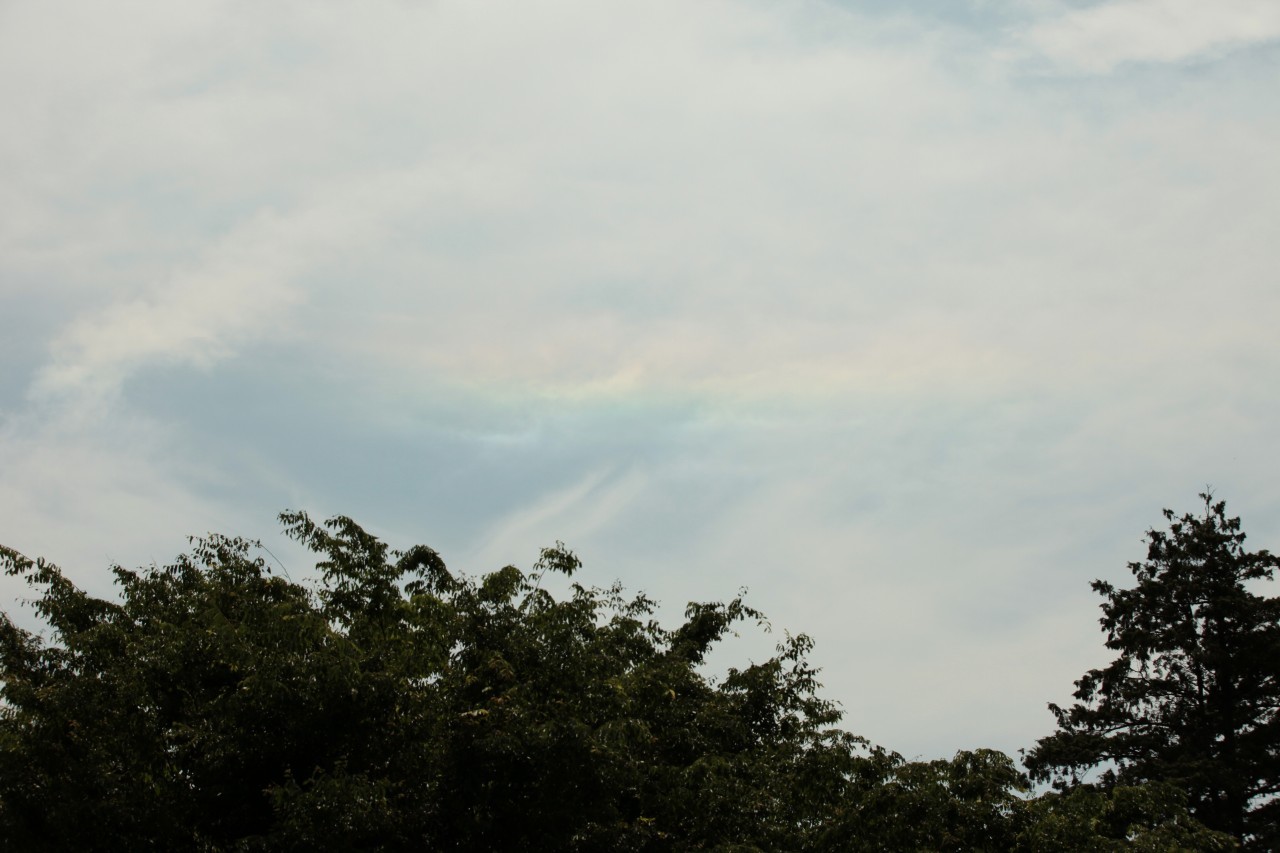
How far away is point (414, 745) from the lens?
15523 millimetres

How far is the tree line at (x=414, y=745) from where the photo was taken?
1419 centimetres

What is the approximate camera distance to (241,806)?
49.9ft

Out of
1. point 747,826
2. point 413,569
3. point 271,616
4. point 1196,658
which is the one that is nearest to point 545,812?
point 747,826

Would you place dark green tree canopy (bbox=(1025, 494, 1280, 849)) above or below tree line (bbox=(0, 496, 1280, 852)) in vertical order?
above

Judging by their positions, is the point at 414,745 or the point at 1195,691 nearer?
the point at 414,745

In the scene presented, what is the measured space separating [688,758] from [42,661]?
9873 millimetres

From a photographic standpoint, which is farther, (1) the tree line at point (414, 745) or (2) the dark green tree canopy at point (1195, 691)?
(2) the dark green tree canopy at point (1195, 691)

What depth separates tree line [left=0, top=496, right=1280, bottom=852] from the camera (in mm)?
14188

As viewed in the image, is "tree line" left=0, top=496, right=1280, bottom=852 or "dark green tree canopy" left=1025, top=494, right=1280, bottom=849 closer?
"tree line" left=0, top=496, right=1280, bottom=852

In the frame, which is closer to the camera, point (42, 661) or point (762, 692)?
point (42, 661)

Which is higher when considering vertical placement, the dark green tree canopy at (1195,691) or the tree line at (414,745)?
the dark green tree canopy at (1195,691)

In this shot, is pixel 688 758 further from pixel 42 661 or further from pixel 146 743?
pixel 42 661

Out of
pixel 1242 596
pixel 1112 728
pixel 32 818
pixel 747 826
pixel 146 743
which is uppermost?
pixel 1242 596

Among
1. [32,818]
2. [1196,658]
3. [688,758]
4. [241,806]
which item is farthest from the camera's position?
[1196,658]
